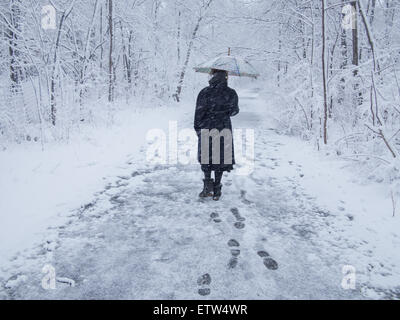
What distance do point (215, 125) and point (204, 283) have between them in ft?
8.26

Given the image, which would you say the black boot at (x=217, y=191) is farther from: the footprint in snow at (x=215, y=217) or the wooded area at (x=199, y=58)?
the wooded area at (x=199, y=58)

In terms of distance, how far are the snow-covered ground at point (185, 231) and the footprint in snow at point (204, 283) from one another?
14 mm

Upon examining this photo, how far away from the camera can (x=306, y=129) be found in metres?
9.21

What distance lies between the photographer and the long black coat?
4.50 meters

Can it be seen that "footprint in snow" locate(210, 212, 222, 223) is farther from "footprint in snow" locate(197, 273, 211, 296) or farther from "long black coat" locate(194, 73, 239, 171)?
"footprint in snow" locate(197, 273, 211, 296)

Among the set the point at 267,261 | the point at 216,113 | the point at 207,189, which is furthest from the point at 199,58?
the point at 267,261

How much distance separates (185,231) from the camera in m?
3.79

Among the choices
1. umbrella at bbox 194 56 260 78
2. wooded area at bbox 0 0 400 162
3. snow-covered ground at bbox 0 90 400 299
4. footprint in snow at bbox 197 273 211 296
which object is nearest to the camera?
footprint in snow at bbox 197 273 211 296

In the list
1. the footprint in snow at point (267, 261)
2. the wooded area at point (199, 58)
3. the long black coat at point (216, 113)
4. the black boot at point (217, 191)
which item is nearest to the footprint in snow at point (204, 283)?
the footprint in snow at point (267, 261)

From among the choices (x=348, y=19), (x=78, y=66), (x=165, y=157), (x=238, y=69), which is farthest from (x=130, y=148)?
(x=348, y=19)

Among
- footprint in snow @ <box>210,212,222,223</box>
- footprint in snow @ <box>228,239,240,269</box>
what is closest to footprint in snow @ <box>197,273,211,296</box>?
footprint in snow @ <box>228,239,240,269</box>
